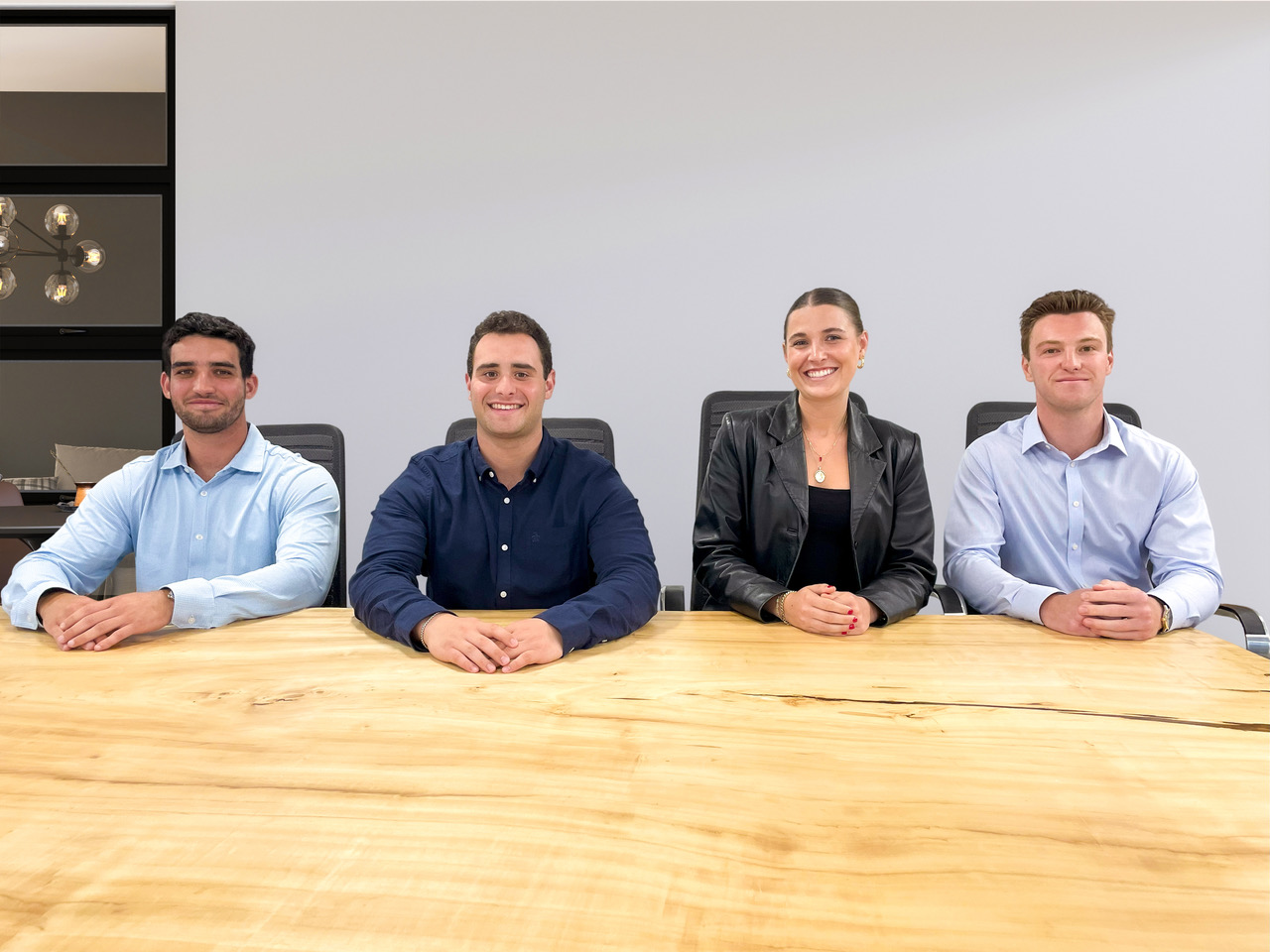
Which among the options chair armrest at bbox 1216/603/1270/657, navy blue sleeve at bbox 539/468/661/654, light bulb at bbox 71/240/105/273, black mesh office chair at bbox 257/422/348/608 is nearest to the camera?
navy blue sleeve at bbox 539/468/661/654

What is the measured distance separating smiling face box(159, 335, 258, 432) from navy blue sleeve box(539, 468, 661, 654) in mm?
906

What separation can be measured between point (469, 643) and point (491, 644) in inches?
1.7

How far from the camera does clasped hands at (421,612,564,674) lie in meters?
1.31

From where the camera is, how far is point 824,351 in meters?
1.99

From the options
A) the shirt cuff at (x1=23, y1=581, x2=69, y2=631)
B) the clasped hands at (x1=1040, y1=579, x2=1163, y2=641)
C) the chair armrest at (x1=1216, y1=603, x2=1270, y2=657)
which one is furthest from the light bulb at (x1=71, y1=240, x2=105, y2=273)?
the chair armrest at (x1=1216, y1=603, x2=1270, y2=657)

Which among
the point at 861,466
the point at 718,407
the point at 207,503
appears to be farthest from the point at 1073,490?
the point at 207,503

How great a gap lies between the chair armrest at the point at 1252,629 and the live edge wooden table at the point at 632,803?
1.16 ft

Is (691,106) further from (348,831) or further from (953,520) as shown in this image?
(348,831)

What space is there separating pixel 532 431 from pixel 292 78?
294cm

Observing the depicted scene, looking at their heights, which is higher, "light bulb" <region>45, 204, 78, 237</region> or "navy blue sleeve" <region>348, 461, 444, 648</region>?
"light bulb" <region>45, 204, 78, 237</region>

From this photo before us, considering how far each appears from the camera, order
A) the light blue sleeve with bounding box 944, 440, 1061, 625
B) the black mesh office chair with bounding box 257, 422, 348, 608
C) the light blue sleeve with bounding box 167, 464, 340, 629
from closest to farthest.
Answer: the light blue sleeve with bounding box 167, 464, 340, 629, the light blue sleeve with bounding box 944, 440, 1061, 625, the black mesh office chair with bounding box 257, 422, 348, 608

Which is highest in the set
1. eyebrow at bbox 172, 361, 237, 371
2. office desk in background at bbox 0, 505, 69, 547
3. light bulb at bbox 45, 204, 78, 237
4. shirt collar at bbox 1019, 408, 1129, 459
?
light bulb at bbox 45, 204, 78, 237

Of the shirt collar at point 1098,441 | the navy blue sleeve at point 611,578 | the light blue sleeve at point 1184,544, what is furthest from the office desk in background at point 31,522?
the light blue sleeve at point 1184,544

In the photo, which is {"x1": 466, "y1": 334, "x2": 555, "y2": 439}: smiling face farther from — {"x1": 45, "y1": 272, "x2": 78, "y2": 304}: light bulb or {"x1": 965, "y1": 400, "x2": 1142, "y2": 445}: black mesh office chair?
{"x1": 45, "y1": 272, "x2": 78, "y2": 304}: light bulb
